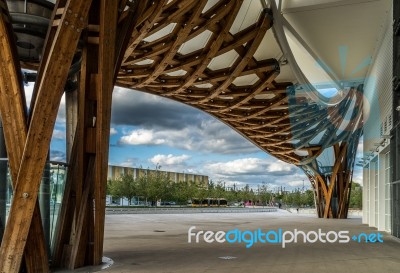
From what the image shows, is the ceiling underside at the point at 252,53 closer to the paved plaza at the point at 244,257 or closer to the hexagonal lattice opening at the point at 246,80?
the hexagonal lattice opening at the point at 246,80

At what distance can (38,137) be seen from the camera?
8.55 metres

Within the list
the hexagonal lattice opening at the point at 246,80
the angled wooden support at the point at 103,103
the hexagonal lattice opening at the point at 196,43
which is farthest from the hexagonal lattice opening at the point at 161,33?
the angled wooden support at the point at 103,103

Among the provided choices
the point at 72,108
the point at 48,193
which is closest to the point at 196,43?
the point at 72,108

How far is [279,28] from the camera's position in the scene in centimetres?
2373

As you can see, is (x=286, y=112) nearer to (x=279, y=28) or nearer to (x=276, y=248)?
(x=279, y=28)

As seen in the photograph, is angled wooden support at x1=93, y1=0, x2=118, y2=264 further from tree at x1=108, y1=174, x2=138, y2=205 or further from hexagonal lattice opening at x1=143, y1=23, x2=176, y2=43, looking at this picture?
tree at x1=108, y1=174, x2=138, y2=205

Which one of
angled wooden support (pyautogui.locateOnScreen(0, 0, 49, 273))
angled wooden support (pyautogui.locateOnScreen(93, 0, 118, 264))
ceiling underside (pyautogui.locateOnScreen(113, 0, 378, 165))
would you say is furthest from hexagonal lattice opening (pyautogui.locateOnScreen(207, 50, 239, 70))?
angled wooden support (pyautogui.locateOnScreen(0, 0, 49, 273))

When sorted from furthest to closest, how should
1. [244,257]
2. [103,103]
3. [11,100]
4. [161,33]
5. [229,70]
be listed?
[229,70] < [161,33] < [244,257] < [103,103] < [11,100]

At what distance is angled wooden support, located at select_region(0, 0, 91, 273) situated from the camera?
8.46 m

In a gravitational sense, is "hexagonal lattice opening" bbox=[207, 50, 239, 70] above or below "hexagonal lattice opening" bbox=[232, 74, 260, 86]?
above

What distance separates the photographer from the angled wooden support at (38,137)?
8.46 m

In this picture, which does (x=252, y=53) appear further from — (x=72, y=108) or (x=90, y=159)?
(x=90, y=159)

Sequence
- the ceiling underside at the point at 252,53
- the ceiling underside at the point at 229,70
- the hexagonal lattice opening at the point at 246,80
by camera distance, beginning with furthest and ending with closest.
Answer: the hexagonal lattice opening at the point at 246,80, the ceiling underside at the point at 252,53, the ceiling underside at the point at 229,70

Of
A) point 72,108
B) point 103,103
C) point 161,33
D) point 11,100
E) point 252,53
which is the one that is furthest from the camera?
point 252,53
